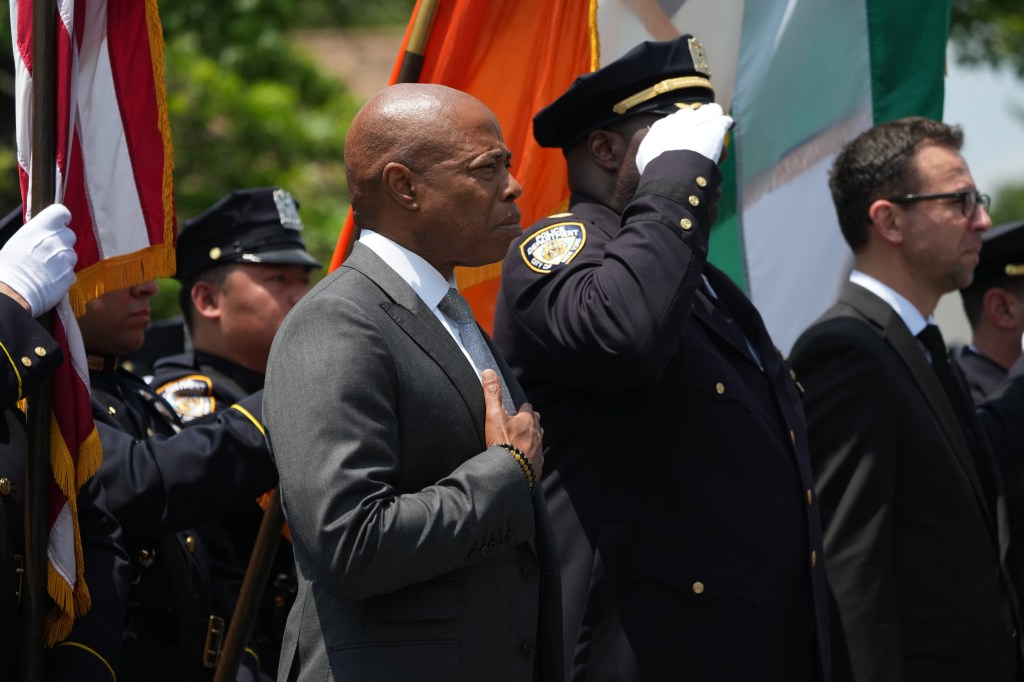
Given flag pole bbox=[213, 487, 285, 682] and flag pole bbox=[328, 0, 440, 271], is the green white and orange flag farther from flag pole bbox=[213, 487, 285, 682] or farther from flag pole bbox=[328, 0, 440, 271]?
flag pole bbox=[213, 487, 285, 682]

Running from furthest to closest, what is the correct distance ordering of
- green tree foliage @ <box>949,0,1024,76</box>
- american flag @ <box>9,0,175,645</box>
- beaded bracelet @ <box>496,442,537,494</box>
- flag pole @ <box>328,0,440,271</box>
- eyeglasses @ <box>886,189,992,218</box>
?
green tree foliage @ <box>949,0,1024,76</box>
eyeglasses @ <box>886,189,992,218</box>
flag pole @ <box>328,0,440,271</box>
american flag @ <box>9,0,175,645</box>
beaded bracelet @ <box>496,442,537,494</box>

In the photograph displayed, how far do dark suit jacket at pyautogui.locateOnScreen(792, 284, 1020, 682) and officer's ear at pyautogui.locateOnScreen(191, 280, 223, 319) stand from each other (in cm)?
202

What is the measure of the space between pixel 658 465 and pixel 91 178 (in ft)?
5.14

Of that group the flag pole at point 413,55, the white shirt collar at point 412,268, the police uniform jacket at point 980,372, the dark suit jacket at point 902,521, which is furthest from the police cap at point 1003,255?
the white shirt collar at point 412,268

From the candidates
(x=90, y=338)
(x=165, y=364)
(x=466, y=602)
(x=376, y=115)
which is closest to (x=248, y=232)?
(x=165, y=364)

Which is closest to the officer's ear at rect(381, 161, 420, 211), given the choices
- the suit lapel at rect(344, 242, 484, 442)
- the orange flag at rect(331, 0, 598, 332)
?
the suit lapel at rect(344, 242, 484, 442)

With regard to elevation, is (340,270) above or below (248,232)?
above

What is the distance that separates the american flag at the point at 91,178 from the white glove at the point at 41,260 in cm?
10

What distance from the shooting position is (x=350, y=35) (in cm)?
1680

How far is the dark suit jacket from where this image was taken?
3.97 meters

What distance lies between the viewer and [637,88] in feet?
12.2

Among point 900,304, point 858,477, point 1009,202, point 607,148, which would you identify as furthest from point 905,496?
point 1009,202

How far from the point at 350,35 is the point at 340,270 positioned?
14364 millimetres

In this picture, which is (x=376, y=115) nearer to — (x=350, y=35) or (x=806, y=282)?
(x=806, y=282)
